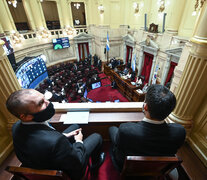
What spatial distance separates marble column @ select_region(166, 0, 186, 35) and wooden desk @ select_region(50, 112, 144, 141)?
671 centimetres

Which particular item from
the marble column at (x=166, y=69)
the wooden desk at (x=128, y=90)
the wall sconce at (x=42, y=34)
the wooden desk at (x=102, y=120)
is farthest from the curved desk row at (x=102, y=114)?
the wall sconce at (x=42, y=34)

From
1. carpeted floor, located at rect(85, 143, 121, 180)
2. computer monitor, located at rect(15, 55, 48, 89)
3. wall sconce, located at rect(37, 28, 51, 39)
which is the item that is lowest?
computer monitor, located at rect(15, 55, 48, 89)

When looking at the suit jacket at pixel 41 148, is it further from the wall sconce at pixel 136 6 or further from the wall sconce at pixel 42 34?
the wall sconce at pixel 136 6

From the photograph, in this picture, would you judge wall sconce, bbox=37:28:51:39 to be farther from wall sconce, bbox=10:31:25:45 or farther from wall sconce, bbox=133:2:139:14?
wall sconce, bbox=133:2:139:14

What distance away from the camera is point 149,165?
1.10m

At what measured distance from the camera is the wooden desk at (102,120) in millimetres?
1862

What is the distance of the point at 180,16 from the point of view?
615cm

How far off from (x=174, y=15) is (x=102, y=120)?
23.8ft

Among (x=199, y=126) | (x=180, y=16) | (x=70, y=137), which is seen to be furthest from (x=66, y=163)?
(x=180, y=16)

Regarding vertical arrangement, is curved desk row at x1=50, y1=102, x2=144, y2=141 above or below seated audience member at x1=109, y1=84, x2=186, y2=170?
below

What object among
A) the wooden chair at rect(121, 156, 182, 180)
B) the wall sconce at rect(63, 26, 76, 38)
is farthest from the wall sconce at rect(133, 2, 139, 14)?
the wooden chair at rect(121, 156, 182, 180)

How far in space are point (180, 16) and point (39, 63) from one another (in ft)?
29.1

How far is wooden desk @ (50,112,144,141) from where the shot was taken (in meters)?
1.86

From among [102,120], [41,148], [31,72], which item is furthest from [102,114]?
[31,72]
